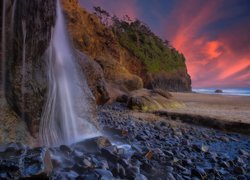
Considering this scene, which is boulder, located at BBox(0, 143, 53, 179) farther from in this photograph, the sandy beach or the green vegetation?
the green vegetation

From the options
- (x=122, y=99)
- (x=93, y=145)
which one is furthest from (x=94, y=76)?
(x=122, y=99)

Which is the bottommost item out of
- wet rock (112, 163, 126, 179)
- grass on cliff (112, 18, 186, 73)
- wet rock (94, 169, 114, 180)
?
wet rock (112, 163, 126, 179)

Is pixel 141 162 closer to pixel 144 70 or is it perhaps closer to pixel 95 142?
pixel 95 142

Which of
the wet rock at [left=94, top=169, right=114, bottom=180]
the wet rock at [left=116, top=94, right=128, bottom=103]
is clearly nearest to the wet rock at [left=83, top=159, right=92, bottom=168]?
the wet rock at [left=94, top=169, right=114, bottom=180]

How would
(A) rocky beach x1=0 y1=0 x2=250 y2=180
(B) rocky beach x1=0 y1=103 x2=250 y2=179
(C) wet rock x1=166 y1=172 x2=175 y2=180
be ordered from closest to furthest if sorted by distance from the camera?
(B) rocky beach x1=0 y1=103 x2=250 y2=179 → (A) rocky beach x1=0 y1=0 x2=250 y2=180 → (C) wet rock x1=166 y1=172 x2=175 y2=180

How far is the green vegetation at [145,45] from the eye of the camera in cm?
3284

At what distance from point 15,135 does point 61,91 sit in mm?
1371

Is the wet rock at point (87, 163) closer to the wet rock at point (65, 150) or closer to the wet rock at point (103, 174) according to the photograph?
the wet rock at point (103, 174)

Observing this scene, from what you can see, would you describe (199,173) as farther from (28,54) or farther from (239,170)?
(28,54)

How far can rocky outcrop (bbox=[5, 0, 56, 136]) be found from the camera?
3.62 meters

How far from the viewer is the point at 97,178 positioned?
98.8 inches

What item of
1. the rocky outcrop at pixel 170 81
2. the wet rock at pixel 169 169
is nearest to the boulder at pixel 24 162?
the wet rock at pixel 169 169

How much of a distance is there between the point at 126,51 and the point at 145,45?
18.7 ft

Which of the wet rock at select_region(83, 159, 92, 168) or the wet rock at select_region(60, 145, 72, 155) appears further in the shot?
the wet rock at select_region(60, 145, 72, 155)
